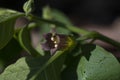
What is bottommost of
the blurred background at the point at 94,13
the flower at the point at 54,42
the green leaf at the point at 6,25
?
the blurred background at the point at 94,13

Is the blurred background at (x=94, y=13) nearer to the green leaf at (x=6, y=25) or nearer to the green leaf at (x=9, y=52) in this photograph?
the green leaf at (x=9, y=52)

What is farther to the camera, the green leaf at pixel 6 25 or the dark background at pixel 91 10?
the dark background at pixel 91 10

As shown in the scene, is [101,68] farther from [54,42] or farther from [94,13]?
[94,13]

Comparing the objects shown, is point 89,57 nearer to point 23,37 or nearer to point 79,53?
point 79,53

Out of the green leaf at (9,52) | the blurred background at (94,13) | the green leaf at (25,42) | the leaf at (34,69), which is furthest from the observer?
the blurred background at (94,13)

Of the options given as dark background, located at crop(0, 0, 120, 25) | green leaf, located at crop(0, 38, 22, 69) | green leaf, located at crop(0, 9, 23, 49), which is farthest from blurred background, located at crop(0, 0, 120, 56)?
green leaf, located at crop(0, 9, 23, 49)

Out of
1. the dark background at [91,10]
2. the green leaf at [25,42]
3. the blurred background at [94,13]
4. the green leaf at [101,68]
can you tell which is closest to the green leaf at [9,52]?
the green leaf at [25,42]
